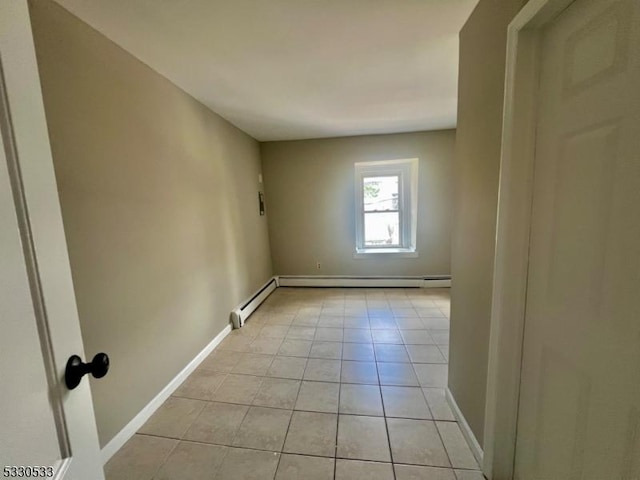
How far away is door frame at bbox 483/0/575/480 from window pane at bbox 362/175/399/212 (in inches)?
124

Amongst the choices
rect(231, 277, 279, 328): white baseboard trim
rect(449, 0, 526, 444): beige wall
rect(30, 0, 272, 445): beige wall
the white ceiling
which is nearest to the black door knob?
rect(30, 0, 272, 445): beige wall

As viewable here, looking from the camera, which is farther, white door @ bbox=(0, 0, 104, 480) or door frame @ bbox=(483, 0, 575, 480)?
door frame @ bbox=(483, 0, 575, 480)

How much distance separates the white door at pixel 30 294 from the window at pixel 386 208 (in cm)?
377

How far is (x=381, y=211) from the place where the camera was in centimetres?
423

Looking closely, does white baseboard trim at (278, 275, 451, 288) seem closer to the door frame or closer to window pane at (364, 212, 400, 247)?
window pane at (364, 212, 400, 247)

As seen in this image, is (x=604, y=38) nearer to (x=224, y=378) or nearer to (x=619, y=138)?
(x=619, y=138)

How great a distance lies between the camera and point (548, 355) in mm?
957

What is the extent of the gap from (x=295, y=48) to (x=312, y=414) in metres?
2.30

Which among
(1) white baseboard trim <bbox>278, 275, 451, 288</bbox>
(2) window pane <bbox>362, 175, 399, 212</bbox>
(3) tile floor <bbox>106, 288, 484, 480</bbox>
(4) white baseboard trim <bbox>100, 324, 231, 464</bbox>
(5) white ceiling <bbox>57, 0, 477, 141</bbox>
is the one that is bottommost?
(3) tile floor <bbox>106, 288, 484, 480</bbox>

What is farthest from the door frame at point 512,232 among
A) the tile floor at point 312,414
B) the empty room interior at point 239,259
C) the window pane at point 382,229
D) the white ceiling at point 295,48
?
the window pane at point 382,229

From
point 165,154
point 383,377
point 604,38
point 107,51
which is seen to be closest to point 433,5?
point 604,38

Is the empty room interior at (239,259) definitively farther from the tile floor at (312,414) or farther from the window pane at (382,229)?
the window pane at (382,229)

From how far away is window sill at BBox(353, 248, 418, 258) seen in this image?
13.5 feet

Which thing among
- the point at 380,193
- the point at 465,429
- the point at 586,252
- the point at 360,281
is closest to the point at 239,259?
the point at 360,281
